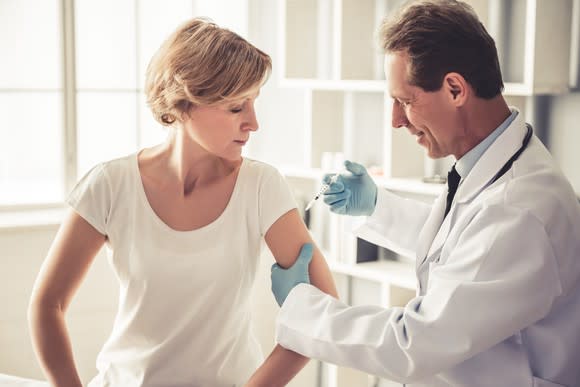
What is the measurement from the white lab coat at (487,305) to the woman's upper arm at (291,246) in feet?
0.61

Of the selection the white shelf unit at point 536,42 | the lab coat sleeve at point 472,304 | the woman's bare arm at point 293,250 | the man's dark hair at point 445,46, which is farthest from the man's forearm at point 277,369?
the white shelf unit at point 536,42

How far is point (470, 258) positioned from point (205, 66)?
0.72 meters

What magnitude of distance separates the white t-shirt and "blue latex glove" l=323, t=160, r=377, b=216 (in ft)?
0.81

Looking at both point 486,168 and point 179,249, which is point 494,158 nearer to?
point 486,168

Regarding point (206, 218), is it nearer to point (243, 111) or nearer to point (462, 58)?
point (243, 111)

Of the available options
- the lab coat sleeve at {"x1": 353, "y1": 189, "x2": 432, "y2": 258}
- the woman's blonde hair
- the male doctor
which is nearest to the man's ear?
the male doctor

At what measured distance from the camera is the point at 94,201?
1.92m

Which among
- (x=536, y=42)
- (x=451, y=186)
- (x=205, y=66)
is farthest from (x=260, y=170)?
(x=536, y=42)

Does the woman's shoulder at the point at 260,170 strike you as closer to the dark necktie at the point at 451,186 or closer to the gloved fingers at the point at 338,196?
the gloved fingers at the point at 338,196

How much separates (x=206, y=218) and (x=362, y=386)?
136cm

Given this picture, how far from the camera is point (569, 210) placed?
1552 millimetres

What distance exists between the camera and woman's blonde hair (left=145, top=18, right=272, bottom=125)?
5.97 ft

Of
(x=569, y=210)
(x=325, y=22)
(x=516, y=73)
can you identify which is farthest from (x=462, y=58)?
(x=325, y=22)

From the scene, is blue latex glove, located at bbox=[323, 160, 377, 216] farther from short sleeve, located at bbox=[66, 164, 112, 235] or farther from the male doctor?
short sleeve, located at bbox=[66, 164, 112, 235]
